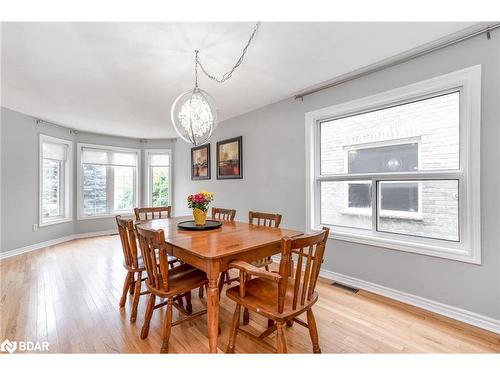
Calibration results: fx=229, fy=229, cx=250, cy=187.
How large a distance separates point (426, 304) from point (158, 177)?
5795 mm

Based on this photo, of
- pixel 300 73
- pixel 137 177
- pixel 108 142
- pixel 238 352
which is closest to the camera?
pixel 238 352

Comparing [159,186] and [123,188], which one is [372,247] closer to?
[159,186]

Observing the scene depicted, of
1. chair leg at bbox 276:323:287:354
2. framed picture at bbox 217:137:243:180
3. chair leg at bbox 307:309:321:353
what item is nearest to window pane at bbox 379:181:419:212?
chair leg at bbox 307:309:321:353

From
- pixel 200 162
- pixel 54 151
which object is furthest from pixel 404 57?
pixel 54 151

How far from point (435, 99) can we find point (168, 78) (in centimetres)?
279

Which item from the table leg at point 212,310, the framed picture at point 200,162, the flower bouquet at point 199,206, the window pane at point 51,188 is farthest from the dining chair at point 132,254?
the window pane at point 51,188

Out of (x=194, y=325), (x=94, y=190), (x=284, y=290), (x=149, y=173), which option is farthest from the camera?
(x=149, y=173)

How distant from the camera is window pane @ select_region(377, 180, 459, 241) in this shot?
2.11 m

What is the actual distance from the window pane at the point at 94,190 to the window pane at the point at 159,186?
1080 millimetres

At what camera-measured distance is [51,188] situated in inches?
184

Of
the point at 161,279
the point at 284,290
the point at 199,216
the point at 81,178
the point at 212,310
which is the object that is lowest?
the point at 212,310
